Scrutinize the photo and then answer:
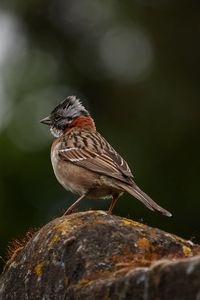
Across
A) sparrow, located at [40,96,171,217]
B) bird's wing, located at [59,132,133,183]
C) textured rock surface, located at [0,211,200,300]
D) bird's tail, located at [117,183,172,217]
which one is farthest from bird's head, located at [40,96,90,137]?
textured rock surface, located at [0,211,200,300]

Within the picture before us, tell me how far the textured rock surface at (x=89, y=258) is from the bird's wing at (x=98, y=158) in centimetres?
216

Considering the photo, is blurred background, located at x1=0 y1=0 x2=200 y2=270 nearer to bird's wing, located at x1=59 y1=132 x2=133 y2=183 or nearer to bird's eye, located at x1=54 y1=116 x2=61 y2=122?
bird's eye, located at x1=54 y1=116 x2=61 y2=122

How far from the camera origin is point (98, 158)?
11422 mm

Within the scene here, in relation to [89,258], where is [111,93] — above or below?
below

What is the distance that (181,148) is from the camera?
72.8 feet

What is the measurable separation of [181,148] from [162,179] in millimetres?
1890

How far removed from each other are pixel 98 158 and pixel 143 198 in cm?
118

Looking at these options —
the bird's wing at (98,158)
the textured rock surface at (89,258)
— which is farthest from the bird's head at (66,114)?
the textured rock surface at (89,258)

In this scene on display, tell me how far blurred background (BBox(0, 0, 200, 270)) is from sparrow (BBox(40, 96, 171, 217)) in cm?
487

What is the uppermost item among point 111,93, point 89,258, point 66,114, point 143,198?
point 66,114

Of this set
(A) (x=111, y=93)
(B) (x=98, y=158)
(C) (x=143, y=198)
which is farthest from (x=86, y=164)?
(A) (x=111, y=93)

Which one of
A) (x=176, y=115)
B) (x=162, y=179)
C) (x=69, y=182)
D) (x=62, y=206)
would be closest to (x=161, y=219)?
(x=162, y=179)

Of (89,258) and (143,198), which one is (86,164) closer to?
(143,198)

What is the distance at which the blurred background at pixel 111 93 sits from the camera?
61.0 feet
